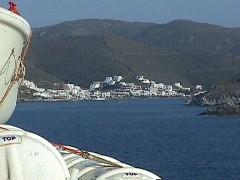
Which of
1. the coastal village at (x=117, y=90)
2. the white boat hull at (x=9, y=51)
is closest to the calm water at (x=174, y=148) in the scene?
the white boat hull at (x=9, y=51)

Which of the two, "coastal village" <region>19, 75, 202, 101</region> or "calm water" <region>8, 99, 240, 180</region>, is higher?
"coastal village" <region>19, 75, 202, 101</region>

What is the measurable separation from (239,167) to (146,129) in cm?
2969

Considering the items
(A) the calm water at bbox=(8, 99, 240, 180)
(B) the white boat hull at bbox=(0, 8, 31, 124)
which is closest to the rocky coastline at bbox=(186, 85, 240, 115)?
(A) the calm water at bbox=(8, 99, 240, 180)

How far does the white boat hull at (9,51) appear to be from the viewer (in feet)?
21.5

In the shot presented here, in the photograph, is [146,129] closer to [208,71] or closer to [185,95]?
[185,95]

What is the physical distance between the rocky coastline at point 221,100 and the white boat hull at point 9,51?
273 ft

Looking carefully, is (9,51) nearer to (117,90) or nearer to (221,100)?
(221,100)

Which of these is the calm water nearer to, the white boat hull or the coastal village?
the white boat hull

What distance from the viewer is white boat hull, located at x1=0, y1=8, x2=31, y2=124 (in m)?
6.57

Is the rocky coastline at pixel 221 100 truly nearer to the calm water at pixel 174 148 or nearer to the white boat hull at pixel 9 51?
the calm water at pixel 174 148

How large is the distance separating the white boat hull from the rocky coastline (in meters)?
83.3

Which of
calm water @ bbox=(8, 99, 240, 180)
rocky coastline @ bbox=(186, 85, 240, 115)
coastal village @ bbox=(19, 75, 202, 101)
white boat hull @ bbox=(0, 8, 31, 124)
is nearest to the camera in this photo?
white boat hull @ bbox=(0, 8, 31, 124)

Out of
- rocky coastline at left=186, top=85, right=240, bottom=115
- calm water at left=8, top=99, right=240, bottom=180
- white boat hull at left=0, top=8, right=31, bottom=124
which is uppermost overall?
white boat hull at left=0, top=8, right=31, bottom=124

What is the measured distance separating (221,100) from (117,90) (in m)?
78.5
